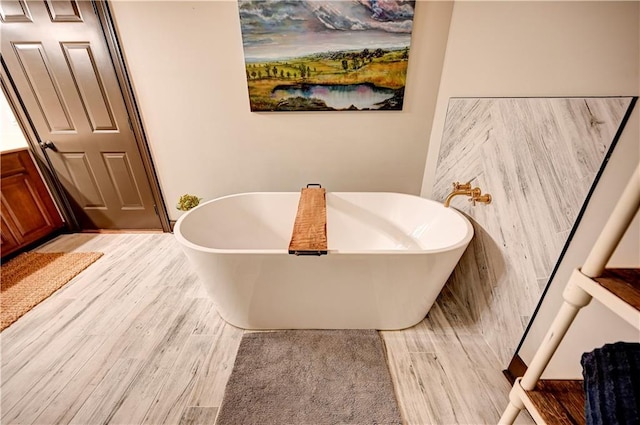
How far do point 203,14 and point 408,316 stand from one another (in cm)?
249

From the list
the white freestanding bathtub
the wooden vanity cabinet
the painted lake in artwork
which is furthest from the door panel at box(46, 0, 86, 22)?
the white freestanding bathtub

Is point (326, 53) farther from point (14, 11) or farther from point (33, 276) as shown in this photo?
point (33, 276)

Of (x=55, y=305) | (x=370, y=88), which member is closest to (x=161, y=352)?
(x=55, y=305)

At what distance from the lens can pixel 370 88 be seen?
6.05 feet

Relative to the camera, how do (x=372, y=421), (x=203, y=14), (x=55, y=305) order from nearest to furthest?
(x=372, y=421)
(x=55, y=305)
(x=203, y=14)

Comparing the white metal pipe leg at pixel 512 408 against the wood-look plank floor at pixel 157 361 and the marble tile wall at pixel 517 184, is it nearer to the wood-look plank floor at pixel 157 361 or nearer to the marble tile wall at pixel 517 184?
the wood-look plank floor at pixel 157 361

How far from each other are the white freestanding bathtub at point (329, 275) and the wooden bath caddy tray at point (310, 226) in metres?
0.05

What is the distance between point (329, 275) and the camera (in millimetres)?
1228

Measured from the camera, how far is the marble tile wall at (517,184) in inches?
34.1

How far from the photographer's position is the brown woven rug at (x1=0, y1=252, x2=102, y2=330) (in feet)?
5.18

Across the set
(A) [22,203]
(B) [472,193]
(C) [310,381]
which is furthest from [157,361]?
(A) [22,203]

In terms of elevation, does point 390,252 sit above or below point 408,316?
above

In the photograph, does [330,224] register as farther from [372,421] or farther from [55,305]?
[55,305]

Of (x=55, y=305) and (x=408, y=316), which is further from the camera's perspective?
(x=55, y=305)
